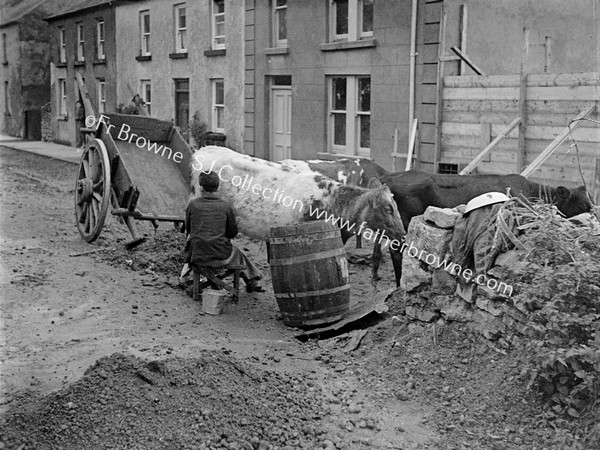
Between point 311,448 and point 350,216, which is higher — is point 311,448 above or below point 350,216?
below

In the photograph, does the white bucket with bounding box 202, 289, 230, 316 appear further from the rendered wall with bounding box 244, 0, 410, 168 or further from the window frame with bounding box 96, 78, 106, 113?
the window frame with bounding box 96, 78, 106, 113

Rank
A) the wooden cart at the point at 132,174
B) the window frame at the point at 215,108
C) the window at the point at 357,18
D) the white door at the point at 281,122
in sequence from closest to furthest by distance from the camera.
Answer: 1. the wooden cart at the point at 132,174
2. the window at the point at 357,18
3. the white door at the point at 281,122
4. the window frame at the point at 215,108

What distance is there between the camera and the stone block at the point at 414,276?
6977 mm

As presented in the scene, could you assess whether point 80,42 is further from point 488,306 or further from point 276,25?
point 488,306

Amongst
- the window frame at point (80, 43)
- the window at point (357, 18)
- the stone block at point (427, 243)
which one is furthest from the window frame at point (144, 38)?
the stone block at point (427, 243)

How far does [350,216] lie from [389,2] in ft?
27.7

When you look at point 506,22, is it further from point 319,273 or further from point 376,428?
point 376,428

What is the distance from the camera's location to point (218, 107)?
23.7 meters

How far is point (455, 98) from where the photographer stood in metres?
14.7

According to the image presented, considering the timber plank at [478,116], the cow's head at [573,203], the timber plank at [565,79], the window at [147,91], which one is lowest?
the cow's head at [573,203]

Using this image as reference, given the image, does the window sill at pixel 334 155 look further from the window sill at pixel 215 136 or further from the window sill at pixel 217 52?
the window sill at pixel 217 52

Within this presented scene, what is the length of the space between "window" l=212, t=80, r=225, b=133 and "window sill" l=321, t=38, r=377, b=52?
6108 mm

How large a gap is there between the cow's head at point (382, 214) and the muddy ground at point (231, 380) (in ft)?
2.99

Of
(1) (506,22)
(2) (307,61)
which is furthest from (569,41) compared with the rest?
(2) (307,61)
